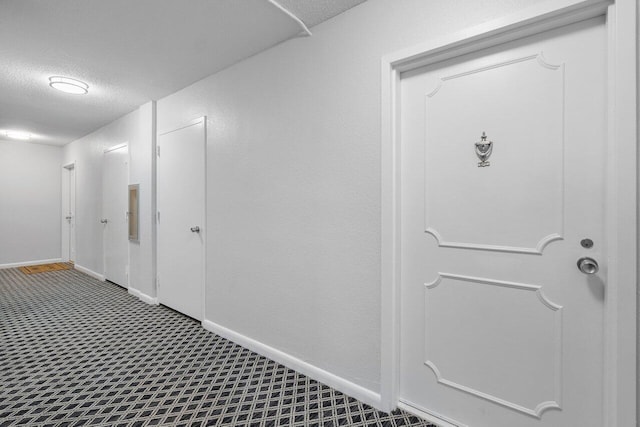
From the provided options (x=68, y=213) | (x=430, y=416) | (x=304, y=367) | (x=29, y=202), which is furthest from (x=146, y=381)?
(x=29, y=202)

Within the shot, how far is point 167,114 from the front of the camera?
3.59 meters

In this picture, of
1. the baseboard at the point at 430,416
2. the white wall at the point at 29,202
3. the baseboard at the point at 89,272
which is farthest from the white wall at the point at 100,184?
the baseboard at the point at 430,416

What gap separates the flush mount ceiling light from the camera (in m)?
3.13

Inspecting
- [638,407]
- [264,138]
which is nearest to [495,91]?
[638,407]

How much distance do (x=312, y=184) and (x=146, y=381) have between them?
1694mm

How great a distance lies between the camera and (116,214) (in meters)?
4.60

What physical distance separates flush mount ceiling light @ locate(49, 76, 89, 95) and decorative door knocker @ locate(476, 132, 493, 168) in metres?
3.70

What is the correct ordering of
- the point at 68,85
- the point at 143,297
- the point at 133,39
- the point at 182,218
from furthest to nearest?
1. the point at 143,297
2. the point at 182,218
3. the point at 68,85
4. the point at 133,39

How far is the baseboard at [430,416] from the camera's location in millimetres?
1695

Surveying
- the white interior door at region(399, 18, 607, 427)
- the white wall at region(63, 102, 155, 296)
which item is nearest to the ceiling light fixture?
the white wall at region(63, 102, 155, 296)

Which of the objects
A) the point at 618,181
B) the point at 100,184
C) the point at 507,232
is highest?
the point at 100,184

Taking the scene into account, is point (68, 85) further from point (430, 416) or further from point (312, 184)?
point (430, 416)

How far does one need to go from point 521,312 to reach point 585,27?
A: 4.12 ft

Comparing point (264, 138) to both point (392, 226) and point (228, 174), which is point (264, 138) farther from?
point (392, 226)
